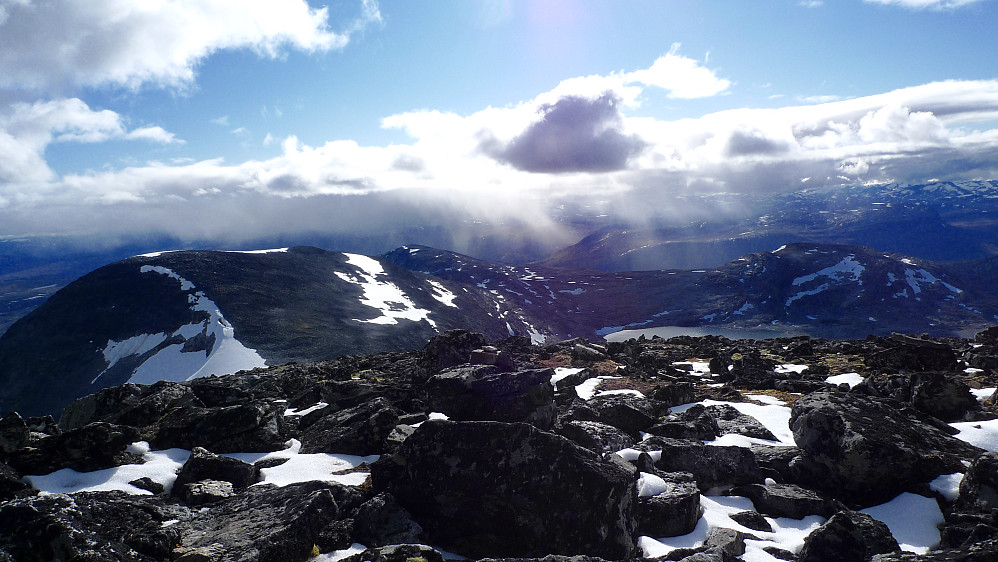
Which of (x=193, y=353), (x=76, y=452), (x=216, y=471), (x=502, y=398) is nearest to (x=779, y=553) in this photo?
(x=502, y=398)

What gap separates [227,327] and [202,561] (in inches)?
4667

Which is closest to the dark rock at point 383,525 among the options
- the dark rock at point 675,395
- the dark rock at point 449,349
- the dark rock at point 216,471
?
the dark rock at point 216,471

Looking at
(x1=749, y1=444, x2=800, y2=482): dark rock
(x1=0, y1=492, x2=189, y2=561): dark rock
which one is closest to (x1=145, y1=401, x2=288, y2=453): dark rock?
(x1=0, y1=492, x2=189, y2=561): dark rock

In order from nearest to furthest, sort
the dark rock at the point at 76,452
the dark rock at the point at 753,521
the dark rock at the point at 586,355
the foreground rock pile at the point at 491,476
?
the foreground rock pile at the point at 491,476
the dark rock at the point at 753,521
the dark rock at the point at 76,452
the dark rock at the point at 586,355

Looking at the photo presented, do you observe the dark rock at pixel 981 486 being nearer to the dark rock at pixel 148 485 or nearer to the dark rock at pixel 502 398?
the dark rock at pixel 502 398

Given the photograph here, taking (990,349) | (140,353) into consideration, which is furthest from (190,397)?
(140,353)

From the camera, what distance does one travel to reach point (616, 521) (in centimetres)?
898

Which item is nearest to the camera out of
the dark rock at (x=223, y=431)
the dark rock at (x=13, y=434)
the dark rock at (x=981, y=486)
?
the dark rock at (x=981, y=486)

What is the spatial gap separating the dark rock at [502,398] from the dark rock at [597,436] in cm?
67

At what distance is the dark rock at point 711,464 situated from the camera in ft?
41.0

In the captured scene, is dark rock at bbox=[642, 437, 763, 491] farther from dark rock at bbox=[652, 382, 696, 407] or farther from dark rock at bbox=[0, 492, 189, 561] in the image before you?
dark rock at bbox=[0, 492, 189, 561]

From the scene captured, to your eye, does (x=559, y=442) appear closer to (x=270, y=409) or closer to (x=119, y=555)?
(x=119, y=555)

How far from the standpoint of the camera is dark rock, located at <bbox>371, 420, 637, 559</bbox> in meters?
8.81

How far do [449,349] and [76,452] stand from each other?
16792 mm
